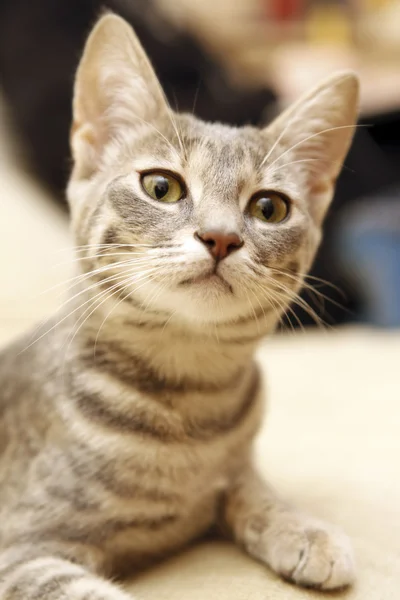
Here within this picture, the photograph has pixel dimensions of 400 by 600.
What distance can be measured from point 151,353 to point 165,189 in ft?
0.77

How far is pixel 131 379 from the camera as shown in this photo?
0.93 m

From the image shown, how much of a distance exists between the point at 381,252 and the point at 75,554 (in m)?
1.66

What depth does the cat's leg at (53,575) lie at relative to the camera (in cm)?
79

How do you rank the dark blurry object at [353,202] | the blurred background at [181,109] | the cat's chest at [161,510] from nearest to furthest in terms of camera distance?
the cat's chest at [161,510]
the blurred background at [181,109]
the dark blurry object at [353,202]

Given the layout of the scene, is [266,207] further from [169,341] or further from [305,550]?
[305,550]

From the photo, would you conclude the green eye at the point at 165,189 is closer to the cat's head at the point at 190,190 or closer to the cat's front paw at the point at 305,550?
the cat's head at the point at 190,190

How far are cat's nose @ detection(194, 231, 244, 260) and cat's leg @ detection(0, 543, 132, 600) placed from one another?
0.43 metres

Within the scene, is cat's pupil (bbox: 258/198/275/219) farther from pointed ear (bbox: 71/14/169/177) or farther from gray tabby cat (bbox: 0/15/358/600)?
pointed ear (bbox: 71/14/169/177)

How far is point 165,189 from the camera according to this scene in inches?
36.3

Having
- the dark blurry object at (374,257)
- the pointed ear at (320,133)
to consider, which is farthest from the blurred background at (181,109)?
the pointed ear at (320,133)

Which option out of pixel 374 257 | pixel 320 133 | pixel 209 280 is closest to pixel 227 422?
pixel 209 280

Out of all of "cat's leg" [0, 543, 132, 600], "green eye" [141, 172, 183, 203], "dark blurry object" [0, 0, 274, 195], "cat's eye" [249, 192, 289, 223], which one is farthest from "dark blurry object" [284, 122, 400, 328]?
"cat's leg" [0, 543, 132, 600]

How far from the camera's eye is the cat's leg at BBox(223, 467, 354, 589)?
848 mm

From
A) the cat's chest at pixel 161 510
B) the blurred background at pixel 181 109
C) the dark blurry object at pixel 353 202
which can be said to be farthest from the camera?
the dark blurry object at pixel 353 202
